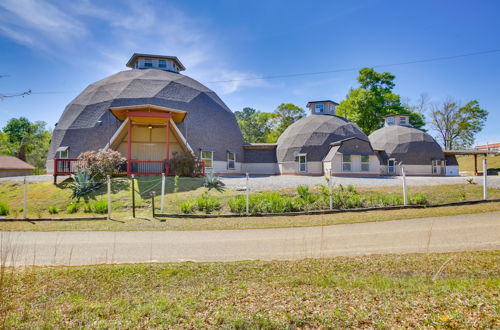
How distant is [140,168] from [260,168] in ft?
48.6

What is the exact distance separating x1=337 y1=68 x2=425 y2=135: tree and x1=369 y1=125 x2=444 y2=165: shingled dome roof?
10189 millimetres

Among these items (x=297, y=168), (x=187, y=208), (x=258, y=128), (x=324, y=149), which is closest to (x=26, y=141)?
(x=258, y=128)

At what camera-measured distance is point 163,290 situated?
382 centimetres

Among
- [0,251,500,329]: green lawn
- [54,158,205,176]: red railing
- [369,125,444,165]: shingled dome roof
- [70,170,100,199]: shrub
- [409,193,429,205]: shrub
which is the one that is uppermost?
[369,125,444,165]: shingled dome roof

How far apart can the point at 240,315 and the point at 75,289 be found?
254 cm

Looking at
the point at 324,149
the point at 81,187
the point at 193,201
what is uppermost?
the point at 324,149

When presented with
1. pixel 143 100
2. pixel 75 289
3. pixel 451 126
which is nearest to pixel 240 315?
pixel 75 289

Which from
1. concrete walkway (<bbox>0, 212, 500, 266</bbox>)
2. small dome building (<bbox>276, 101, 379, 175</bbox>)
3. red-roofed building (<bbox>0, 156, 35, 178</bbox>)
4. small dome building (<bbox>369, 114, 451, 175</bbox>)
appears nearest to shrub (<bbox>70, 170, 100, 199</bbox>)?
concrete walkway (<bbox>0, 212, 500, 266</bbox>)

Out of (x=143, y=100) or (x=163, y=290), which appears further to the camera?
(x=143, y=100)

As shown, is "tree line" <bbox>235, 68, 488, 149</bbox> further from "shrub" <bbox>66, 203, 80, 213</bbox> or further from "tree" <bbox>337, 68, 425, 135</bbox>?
"shrub" <bbox>66, 203, 80, 213</bbox>

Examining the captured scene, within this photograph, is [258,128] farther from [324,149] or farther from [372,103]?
[324,149]

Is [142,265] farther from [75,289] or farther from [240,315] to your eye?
[240,315]

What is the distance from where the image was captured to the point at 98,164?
58.5 ft

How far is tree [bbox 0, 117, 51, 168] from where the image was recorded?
183 ft
